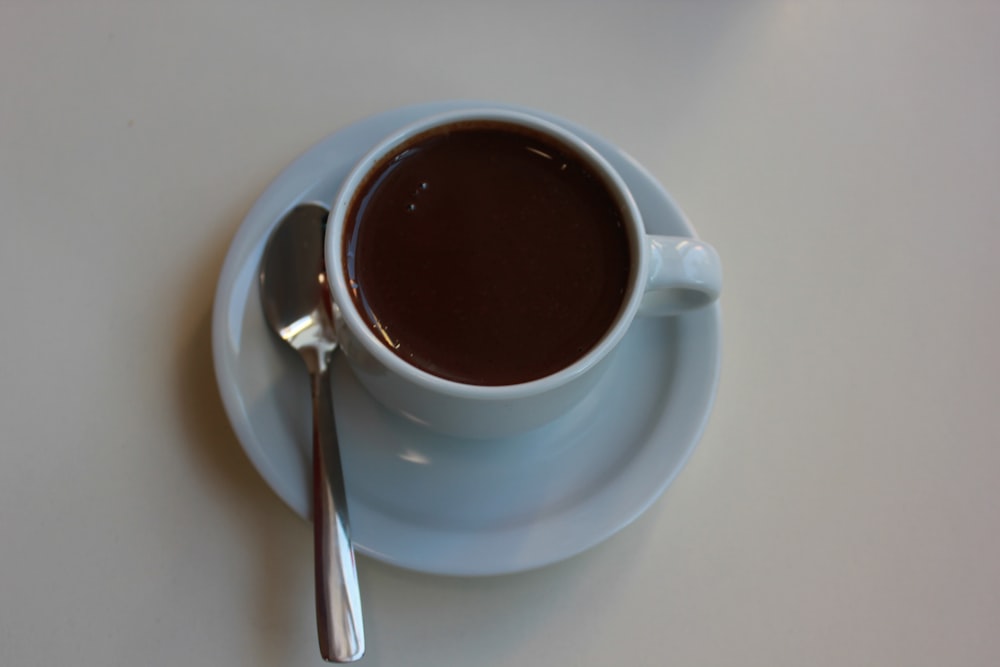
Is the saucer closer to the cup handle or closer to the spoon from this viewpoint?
the spoon

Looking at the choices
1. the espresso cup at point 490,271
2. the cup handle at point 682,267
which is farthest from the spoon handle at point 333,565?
the cup handle at point 682,267

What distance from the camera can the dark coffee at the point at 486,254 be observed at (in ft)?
2.51

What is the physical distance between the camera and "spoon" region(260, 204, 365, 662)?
73 cm

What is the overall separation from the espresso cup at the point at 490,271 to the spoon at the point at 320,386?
0.25 feet

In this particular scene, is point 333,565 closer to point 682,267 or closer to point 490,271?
point 490,271

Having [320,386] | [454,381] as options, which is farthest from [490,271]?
[320,386]

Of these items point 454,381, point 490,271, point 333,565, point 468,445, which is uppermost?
point 490,271

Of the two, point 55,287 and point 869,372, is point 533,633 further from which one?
point 55,287

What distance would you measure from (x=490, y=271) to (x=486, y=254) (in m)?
0.02

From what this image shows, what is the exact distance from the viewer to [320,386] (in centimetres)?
85

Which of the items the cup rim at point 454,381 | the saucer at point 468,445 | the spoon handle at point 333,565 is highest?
the cup rim at point 454,381

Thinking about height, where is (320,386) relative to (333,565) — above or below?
above

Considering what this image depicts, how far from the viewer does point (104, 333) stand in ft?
3.13

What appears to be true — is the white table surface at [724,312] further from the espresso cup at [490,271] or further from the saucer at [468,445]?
the espresso cup at [490,271]
